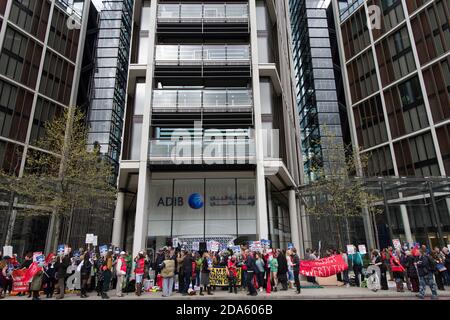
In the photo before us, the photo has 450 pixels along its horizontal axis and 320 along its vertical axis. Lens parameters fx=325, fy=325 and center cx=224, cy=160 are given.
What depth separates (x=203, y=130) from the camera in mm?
25766

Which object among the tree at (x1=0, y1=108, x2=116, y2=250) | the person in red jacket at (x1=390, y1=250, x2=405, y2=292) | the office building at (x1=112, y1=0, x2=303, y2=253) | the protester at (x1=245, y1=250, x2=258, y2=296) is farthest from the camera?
the office building at (x1=112, y1=0, x2=303, y2=253)

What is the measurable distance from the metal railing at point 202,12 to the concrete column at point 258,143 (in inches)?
43.1

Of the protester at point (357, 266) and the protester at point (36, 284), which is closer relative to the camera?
the protester at point (36, 284)

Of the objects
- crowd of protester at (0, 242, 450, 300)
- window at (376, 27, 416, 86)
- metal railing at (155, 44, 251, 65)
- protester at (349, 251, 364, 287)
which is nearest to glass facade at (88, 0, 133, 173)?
metal railing at (155, 44, 251, 65)

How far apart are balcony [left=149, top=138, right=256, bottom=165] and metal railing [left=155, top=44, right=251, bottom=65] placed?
6.99 meters

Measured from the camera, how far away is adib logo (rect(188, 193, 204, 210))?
2591 cm

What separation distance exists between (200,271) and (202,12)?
71.3 feet

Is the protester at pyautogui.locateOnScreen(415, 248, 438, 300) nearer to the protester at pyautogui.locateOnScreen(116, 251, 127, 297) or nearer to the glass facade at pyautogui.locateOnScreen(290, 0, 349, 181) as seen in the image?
the protester at pyautogui.locateOnScreen(116, 251, 127, 297)

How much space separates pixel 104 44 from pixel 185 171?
3873 cm

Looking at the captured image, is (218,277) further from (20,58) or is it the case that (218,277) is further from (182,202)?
(20,58)

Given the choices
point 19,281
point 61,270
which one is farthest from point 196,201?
point 19,281

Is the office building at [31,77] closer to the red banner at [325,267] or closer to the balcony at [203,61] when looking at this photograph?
the balcony at [203,61]

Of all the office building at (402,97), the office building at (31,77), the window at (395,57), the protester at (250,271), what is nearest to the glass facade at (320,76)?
the office building at (402,97)

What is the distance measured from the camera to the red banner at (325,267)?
1685 cm
